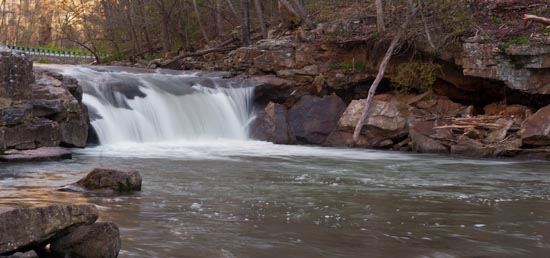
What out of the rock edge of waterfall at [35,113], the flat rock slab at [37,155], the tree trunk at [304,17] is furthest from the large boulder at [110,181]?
the tree trunk at [304,17]

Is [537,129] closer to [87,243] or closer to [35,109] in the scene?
[35,109]

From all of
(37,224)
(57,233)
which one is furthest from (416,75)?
(37,224)

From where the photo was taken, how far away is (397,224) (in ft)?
23.3

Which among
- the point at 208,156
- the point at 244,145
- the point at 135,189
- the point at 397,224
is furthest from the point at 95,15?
the point at 397,224

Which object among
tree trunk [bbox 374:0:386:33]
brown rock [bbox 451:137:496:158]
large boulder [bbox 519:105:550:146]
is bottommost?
brown rock [bbox 451:137:496:158]

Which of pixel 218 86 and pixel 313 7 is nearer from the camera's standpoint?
pixel 218 86

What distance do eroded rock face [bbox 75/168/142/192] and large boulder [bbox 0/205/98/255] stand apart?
3409 mm

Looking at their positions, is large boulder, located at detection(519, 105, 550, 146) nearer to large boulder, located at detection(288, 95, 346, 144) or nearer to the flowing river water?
the flowing river water

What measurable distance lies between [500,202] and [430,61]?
1034cm

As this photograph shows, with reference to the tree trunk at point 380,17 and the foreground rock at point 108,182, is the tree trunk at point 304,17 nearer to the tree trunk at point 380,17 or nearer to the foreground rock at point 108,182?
the tree trunk at point 380,17

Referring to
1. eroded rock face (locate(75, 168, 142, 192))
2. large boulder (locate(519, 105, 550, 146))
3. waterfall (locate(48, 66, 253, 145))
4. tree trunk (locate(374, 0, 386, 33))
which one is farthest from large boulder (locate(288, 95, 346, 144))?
eroded rock face (locate(75, 168, 142, 192))

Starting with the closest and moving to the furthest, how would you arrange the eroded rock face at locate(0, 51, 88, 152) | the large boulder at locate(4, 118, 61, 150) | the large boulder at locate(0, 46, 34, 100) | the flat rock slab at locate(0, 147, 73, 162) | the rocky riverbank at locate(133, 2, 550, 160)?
the flat rock slab at locate(0, 147, 73, 162)
the large boulder at locate(4, 118, 61, 150)
the eroded rock face at locate(0, 51, 88, 152)
the large boulder at locate(0, 46, 34, 100)
the rocky riverbank at locate(133, 2, 550, 160)

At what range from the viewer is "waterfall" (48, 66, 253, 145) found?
1722 cm

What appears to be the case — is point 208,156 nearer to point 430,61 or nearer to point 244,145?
point 244,145
